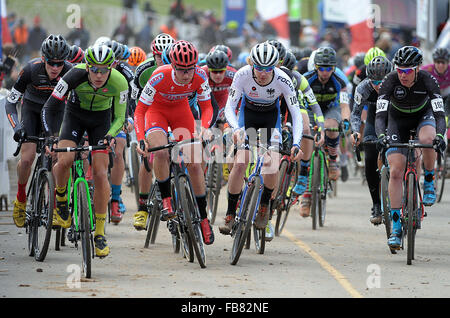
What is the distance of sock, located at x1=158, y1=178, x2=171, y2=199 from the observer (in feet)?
31.1

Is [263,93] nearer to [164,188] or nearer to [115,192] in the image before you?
[164,188]

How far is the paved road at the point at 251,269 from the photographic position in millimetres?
8039

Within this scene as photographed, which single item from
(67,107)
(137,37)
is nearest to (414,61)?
(67,107)

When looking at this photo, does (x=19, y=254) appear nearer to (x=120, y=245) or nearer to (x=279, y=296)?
(x=120, y=245)

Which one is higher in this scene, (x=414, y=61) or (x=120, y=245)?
(x=414, y=61)

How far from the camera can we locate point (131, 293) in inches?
309

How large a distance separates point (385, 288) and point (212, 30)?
27845mm

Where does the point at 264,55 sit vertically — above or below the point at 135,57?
below

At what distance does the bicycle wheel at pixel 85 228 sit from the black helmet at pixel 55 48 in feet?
6.58

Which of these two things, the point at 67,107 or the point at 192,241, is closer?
the point at 192,241

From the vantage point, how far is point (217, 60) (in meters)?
12.3

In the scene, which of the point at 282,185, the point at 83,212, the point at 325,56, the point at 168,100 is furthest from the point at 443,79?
the point at 83,212

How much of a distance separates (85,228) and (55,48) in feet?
7.86

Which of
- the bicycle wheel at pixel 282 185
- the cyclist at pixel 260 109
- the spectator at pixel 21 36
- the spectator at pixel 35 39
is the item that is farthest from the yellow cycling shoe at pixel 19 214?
the spectator at pixel 21 36
